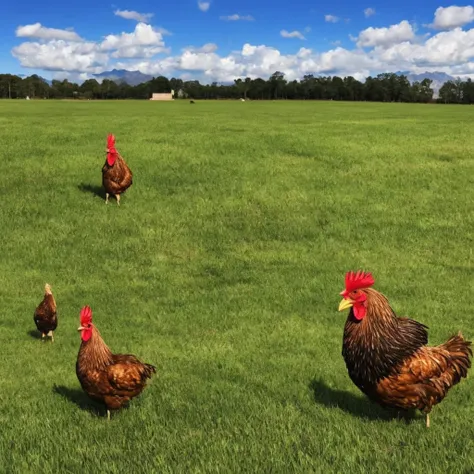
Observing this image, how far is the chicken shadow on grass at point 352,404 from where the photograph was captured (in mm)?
6176

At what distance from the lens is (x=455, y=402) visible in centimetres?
655

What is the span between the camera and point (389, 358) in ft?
18.2

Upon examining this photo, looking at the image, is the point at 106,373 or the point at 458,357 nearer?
the point at 458,357

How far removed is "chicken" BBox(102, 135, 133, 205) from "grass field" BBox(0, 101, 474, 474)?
20.9 inches

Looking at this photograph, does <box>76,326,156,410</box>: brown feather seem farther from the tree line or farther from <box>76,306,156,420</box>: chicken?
the tree line

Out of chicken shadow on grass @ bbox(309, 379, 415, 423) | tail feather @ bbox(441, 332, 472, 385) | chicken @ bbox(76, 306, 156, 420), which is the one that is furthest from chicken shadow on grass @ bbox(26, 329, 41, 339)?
tail feather @ bbox(441, 332, 472, 385)

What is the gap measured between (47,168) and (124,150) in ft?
11.2

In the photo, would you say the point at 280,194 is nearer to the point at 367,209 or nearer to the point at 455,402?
the point at 367,209

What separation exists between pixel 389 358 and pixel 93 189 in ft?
48.6

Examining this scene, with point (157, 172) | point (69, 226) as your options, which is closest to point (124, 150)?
point (157, 172)

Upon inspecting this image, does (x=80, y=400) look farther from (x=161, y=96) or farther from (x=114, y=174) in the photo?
(x=161, y=96)

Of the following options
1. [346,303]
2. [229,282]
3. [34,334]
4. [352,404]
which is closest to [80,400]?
[34,334]

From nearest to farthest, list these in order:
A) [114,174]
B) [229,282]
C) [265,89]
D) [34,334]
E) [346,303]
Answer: [346,303]
[34,334]
[229,282]
[114,174]
[265,89]

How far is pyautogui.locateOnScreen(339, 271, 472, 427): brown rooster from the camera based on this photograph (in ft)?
18.3
